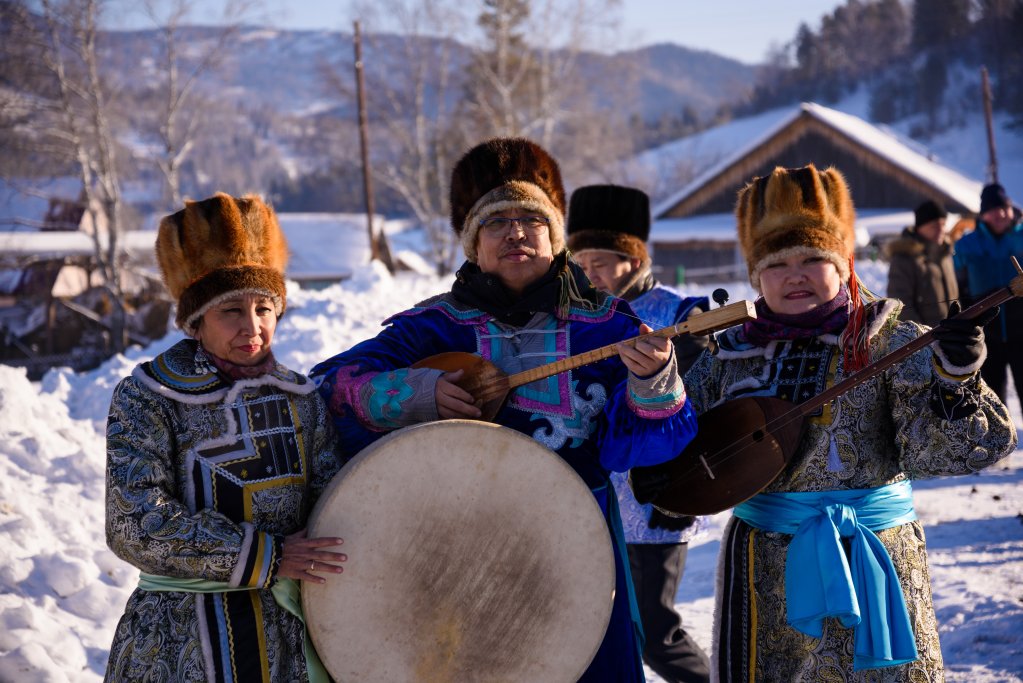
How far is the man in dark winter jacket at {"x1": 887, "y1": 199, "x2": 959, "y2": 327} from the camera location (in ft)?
24.9

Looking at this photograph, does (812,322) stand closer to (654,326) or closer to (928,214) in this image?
(654,326)

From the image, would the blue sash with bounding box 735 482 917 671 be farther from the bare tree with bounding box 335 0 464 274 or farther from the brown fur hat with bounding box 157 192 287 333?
the bare tree with bounding box 335 0 464 274

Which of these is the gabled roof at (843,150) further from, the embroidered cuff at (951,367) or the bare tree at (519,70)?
the embroidered cuff at (951,367)

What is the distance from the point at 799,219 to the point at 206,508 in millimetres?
1822

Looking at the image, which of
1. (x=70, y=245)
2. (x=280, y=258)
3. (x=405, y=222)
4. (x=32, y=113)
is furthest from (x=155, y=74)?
(x=405, y=222)

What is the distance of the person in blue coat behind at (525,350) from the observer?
260 cm

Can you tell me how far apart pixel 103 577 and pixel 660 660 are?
2.66 metres

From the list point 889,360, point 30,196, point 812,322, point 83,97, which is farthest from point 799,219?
point 30,196

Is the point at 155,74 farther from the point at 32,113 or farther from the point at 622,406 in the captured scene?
the point at 622,406

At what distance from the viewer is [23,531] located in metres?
4.47

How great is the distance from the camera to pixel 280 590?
2447 millimetres

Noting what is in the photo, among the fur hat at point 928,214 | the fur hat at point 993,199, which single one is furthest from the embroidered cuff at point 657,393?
the fur hat at point 928,214

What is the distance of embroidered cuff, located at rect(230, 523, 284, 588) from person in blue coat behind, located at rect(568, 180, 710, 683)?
1.60 meters

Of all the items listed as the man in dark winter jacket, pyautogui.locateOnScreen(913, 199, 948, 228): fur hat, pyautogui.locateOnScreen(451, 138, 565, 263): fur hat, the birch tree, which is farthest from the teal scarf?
the birch tree
